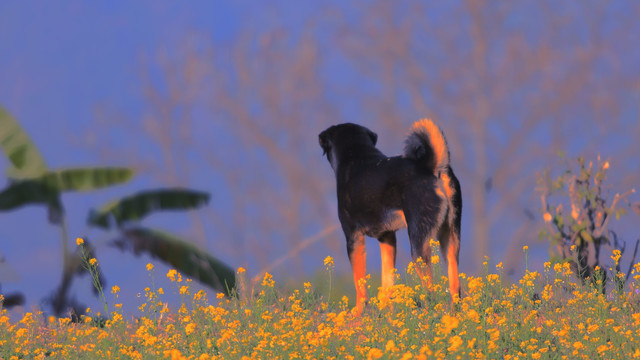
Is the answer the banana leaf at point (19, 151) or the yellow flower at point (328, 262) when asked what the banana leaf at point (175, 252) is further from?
the yellow flower at point (328, 262)

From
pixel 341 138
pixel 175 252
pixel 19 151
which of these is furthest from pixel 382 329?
pixel 19 151

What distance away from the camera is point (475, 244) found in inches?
850

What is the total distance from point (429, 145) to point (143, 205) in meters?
11.2

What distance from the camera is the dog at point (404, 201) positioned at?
8.52 metres

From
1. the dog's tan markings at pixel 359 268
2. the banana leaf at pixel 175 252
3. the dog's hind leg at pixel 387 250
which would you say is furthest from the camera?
the banana leaf at pixel 175 252

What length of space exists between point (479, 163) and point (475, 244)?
2248 millimetres

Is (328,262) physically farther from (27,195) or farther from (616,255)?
(27,195)

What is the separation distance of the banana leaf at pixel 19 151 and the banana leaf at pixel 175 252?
3173 millimetres

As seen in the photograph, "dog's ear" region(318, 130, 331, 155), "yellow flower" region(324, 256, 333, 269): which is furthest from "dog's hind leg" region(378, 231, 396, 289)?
"yellow flower" region(324, 256, 333, 269)

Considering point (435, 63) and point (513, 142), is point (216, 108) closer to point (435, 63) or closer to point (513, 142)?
point (435, 63)

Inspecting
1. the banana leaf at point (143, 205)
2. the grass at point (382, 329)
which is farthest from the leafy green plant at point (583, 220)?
the banana leaf at point (143, 205)

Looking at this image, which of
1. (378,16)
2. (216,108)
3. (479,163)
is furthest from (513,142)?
(216,108)

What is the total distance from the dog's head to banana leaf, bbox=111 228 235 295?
7.59 m

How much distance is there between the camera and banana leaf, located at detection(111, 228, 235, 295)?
57.4 ft
